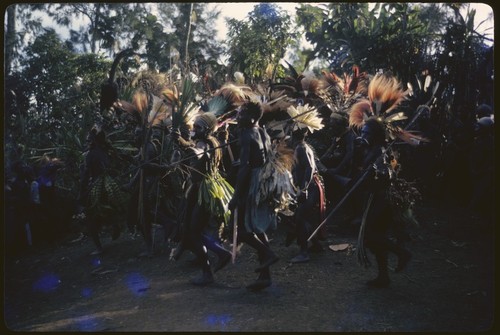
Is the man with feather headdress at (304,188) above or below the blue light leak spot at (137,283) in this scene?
above

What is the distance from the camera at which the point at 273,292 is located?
15.3 feet

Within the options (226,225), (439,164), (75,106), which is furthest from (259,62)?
(226,225)

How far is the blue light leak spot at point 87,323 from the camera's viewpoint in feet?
12.8

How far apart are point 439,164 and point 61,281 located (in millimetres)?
6952

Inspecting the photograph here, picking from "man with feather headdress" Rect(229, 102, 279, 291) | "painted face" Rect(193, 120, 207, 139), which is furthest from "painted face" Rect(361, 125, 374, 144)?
"painted face" Rect(193, 120, 207, 139)

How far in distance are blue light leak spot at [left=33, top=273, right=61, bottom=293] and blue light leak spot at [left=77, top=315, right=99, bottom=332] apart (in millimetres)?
1792

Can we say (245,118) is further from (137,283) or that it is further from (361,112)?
(137,283)

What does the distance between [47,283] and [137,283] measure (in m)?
1.55

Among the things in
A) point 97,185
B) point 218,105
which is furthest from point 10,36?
point 218,105

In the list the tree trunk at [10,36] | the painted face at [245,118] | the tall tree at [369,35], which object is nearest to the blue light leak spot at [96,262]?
the painted face at [245,118]

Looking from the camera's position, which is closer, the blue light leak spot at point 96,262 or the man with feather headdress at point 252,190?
the man with feather headdress at point 252,190

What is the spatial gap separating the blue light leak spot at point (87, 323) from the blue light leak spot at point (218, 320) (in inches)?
37.9

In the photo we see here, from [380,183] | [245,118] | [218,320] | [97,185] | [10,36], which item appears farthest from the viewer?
[10,36]

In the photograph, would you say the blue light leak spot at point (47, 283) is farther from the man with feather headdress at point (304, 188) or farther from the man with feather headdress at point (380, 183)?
the man with feather headdress at point (380, 183)
